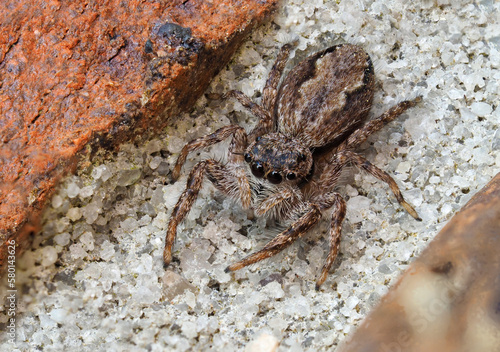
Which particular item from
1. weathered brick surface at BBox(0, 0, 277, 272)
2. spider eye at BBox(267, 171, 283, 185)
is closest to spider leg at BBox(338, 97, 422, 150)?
spider eye at BBox(267, 171, 283, 185)

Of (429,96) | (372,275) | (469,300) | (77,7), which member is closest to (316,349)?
(372,275)

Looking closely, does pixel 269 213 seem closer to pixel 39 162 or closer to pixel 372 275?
pixel 372 275

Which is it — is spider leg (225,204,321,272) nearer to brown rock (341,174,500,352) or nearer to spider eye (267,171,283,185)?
spider eye (267,171,283,185)

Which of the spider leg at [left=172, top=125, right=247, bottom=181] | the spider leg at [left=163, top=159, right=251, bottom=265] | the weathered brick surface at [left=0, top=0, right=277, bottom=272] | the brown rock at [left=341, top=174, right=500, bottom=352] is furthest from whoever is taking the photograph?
the spider leg at [left=172, top=125, right=247, bottom=181]

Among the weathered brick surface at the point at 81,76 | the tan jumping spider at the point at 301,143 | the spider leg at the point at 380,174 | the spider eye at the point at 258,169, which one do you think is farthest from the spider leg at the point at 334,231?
the weathered brick surface at the point at 81,76

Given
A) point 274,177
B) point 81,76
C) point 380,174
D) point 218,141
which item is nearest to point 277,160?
point 274,177

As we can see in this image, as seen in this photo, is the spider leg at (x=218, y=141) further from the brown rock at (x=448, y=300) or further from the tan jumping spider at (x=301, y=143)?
the brown rock at (x=448, y=300)

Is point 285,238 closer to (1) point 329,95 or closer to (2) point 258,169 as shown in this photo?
(2) point 258,169

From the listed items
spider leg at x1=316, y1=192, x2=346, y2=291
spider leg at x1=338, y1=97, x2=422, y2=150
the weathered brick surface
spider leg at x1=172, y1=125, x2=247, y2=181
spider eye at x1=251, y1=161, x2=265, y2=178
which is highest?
the weathered brick surface
